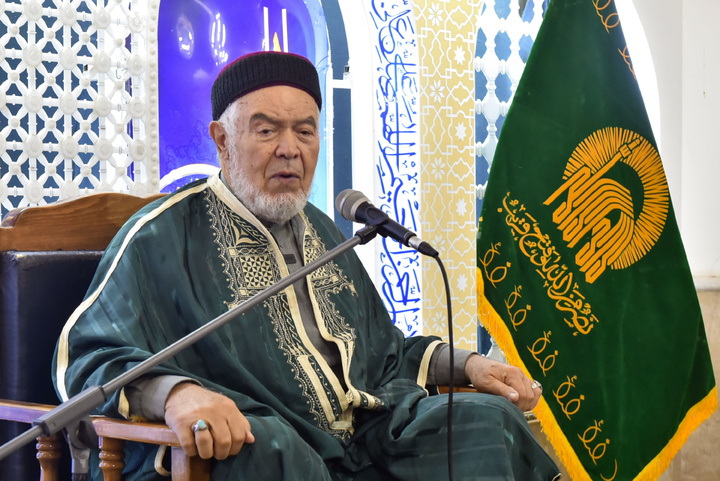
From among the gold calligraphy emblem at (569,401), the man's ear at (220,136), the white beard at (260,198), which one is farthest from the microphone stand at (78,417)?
the gold calligraphy emblem at (569,401)

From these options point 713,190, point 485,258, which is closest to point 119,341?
point 485,258

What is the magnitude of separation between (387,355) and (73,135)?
1313mm

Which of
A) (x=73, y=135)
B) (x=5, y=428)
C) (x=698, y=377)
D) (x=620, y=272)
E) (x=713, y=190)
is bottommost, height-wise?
(x=698, y=377)

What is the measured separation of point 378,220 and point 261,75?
30.0 inches

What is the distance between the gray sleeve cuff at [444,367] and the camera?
218cm

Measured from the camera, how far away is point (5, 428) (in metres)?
2.00

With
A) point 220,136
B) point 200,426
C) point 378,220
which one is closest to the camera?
point 200,426

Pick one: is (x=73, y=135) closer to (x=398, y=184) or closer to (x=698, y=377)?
A: (x=398, y=184)

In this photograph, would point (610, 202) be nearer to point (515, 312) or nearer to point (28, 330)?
point (515, 312)

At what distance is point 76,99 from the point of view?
2625 millimetres

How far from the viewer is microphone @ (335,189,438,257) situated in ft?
4.90

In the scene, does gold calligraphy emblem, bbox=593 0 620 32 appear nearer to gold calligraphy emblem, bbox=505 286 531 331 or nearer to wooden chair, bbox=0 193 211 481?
gold calligraphy emblem, bbox=505 286 531 331

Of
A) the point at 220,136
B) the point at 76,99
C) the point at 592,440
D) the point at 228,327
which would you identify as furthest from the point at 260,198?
the point at 592,440

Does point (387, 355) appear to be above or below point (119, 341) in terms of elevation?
below
